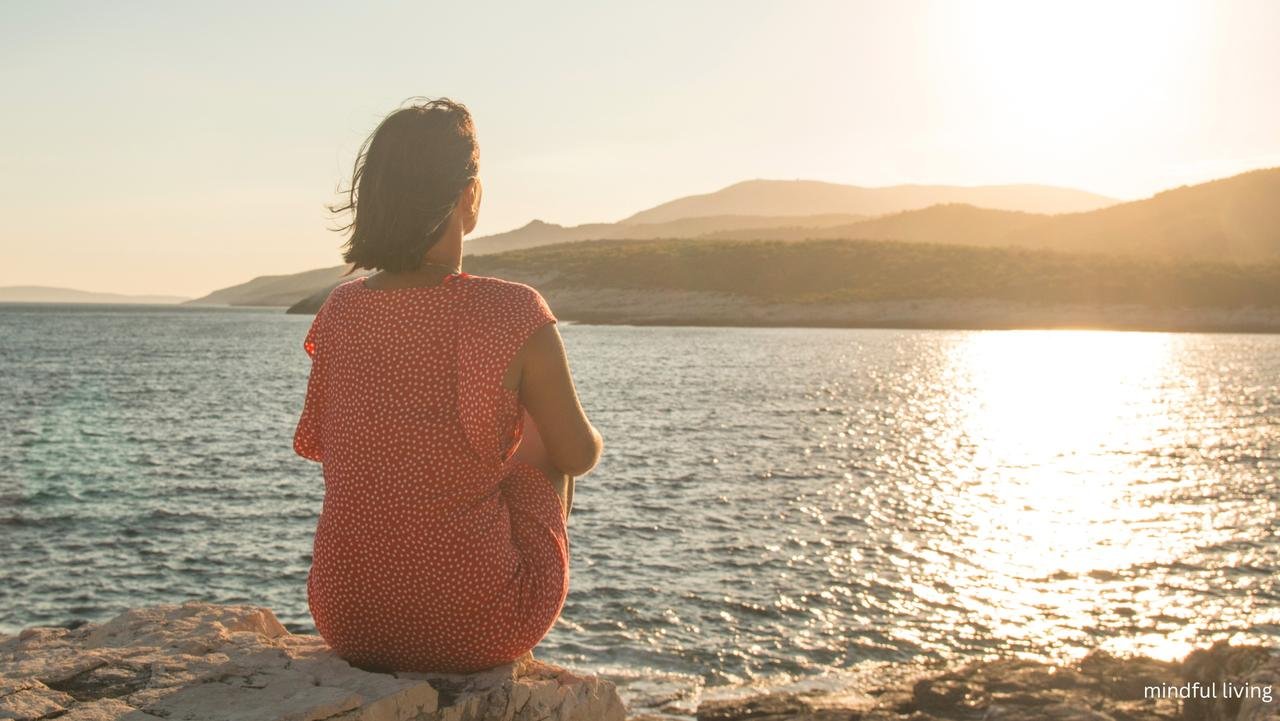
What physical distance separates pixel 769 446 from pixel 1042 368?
35526mm

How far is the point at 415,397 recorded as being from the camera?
3734 mm

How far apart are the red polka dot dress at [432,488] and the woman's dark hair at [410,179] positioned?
18cm

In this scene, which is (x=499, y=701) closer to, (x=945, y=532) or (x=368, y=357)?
(x=368, y=357)

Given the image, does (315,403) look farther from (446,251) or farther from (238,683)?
(238,683)

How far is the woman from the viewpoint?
3.62 m

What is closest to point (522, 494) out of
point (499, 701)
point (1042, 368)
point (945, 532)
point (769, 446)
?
point (499, 701)

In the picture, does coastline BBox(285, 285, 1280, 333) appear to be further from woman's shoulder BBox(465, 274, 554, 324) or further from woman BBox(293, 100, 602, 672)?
woman's shoulder BBox(465, 274, 554, 324)

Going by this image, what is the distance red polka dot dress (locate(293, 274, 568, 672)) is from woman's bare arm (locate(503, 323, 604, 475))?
50 millimetres

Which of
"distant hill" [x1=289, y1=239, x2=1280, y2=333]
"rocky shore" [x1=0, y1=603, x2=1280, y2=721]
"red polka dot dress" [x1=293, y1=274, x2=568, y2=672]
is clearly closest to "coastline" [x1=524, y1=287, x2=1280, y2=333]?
"distant hill" [x1=289, y1=239, x2=1280, y2=333]

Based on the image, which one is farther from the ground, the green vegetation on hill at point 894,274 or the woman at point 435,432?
the green vegetation on hill at point 894,274

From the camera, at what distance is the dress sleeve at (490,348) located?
3605 millimetres

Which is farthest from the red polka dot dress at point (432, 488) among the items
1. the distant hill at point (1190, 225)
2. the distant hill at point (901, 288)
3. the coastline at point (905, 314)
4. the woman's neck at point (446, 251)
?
the distant hill at point (1190, 225)

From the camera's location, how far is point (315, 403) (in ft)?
13.8

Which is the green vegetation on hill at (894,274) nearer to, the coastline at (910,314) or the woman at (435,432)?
the coastline at (910,314)
